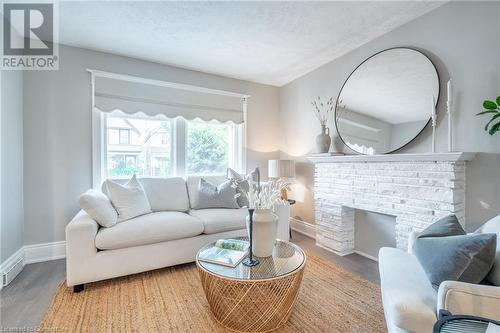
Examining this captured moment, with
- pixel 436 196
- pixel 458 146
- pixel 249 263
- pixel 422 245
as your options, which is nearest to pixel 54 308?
pixel 249 263

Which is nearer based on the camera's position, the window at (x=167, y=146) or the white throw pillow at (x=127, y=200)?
the white throw pillow at (x=127, y=200)

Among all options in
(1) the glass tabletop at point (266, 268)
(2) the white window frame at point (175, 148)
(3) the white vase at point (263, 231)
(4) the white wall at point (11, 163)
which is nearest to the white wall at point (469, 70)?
(1) the glass tabletop at point (266, 268)

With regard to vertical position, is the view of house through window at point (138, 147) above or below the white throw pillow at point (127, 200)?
above

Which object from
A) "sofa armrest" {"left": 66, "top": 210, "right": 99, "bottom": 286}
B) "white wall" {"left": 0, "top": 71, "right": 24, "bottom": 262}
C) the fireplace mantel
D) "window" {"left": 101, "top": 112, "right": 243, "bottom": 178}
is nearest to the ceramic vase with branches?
the fireplace mantel

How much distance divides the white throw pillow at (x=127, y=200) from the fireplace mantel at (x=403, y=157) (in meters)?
2.20

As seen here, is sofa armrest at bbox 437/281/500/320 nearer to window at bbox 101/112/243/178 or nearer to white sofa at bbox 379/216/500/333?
white sofa at bbox 379/216/500/333

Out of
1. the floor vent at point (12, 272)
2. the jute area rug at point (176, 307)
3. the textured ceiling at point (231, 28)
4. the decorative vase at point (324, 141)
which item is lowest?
the jute area rug at point (176, 307)

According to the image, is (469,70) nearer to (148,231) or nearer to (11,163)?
(148,231)

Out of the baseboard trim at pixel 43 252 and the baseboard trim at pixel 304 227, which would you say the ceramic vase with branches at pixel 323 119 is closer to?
the baseboard trim at pixel 304 227

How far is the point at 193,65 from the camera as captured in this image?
11.0 ft

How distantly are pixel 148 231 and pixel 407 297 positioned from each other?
204cm

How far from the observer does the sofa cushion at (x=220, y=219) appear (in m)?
2.55

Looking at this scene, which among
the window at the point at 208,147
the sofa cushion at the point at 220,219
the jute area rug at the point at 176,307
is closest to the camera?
Answer: the jute area rug at the point at 176,307

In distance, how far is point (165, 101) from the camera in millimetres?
3309
